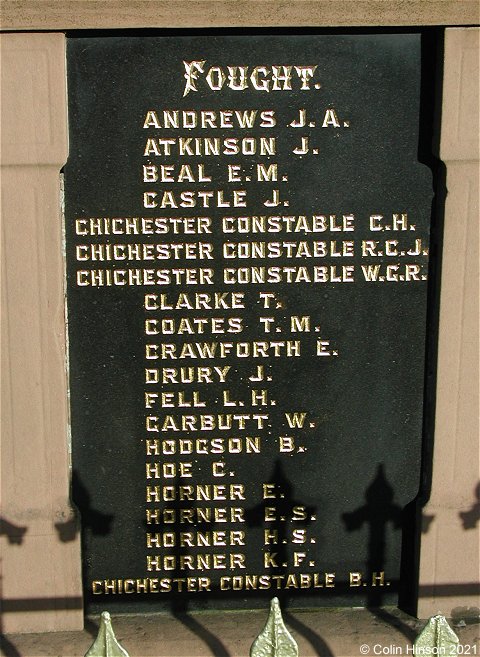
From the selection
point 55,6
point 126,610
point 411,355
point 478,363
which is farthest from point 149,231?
point 126,610

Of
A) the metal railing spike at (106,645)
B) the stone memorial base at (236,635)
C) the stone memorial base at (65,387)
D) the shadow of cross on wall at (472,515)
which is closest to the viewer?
the metal railing spike at (106,645)

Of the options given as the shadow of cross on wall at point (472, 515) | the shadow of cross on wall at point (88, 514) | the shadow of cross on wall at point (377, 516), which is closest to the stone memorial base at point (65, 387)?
the shadow of cross on wall at point (472, 515)

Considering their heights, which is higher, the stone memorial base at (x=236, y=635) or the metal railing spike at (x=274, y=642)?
the metal railing spike at (x=274, y=642)

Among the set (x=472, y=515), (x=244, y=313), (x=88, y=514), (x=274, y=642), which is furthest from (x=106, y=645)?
(x=472, y=515)

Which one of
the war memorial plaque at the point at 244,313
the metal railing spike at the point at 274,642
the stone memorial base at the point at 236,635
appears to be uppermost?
the war memorial plaque at the point at 244,313

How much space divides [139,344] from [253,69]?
1660 mm

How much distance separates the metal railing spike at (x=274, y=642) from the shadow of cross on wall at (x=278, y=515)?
1463 mm

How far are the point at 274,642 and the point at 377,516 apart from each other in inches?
65.4

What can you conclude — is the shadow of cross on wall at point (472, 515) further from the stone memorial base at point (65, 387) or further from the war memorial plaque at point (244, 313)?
the war memorial plaque at point (244, 313)

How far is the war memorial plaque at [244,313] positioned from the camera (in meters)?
4.65

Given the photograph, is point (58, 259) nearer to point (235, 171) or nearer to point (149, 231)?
point (149, 231)

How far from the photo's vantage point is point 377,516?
5195 mm

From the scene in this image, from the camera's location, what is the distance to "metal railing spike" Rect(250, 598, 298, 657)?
12.1ft

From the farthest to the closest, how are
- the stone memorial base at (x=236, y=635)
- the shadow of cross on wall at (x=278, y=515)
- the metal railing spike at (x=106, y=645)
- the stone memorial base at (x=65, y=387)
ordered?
the shadow of cross on wall at (x=278, y=515) < the stone memorial base at (x=236, y=635) < the stone memorial base at (x=65, y=387) < the metal railing spike at (x=106, y=645)
